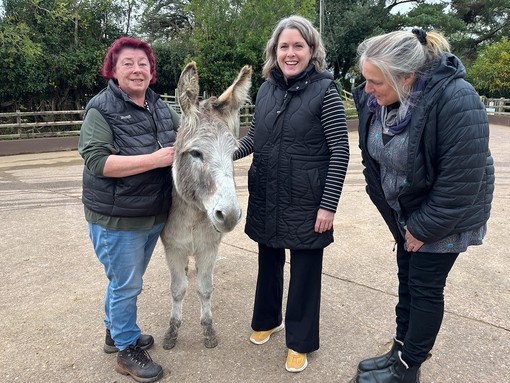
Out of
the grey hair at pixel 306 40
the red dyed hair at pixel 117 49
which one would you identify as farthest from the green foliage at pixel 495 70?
the red dyed hair at pixel 117 49

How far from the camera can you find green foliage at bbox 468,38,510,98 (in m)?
25.8

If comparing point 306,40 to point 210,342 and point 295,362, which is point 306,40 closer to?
point 295,362

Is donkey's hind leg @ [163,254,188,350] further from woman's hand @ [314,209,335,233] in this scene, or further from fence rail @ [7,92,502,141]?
fence rail @ [7,92,502,141]

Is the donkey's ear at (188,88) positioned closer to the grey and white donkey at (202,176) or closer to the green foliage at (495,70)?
the grey and white donkey at (202,176)

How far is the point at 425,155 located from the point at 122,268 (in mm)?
2039

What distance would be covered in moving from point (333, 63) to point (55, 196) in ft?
92.5

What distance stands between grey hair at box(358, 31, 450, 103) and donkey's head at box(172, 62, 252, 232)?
98 cm

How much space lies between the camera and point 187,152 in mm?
2602

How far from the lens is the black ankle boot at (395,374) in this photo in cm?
270

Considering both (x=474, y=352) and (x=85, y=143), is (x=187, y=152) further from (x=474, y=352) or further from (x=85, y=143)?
(x=474, y=352)

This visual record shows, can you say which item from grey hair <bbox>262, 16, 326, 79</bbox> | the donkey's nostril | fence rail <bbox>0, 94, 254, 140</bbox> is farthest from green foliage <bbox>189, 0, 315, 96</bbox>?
the donkey's nostril

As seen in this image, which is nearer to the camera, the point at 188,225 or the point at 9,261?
the point at 188,225

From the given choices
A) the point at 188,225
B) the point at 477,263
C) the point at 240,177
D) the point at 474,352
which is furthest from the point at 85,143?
the point at 240,177

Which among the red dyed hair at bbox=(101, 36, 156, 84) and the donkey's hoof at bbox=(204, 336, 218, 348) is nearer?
the red dyed hair at bbox=(101, 36, 156, 84)
